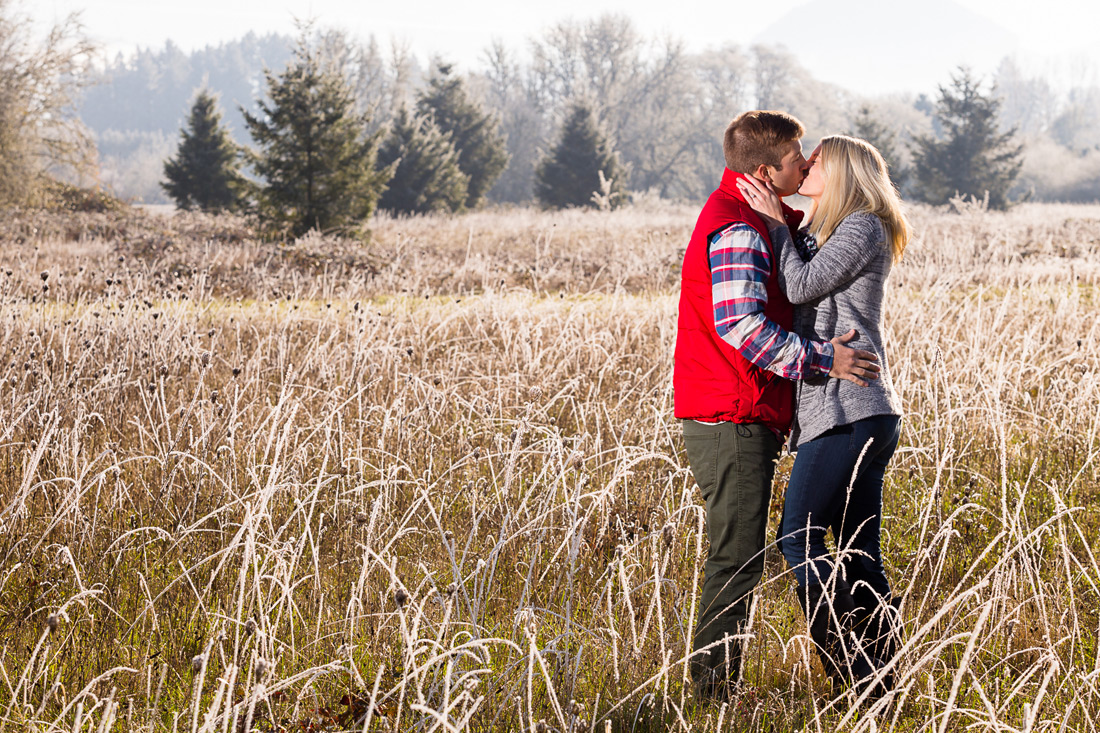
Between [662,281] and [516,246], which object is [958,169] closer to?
[516,246]

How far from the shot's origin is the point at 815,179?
221 centimetres

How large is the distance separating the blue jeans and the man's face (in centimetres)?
70

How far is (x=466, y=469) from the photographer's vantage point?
3945 mm

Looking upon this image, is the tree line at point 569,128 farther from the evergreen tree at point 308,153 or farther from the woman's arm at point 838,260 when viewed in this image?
the woman's arm at point 838,260

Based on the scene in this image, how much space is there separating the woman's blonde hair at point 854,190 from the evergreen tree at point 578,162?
94.9 feet

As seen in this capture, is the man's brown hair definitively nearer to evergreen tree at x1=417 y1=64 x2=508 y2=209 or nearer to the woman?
the woman

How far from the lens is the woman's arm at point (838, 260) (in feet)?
6.70

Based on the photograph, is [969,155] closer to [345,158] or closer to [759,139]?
[345,158]

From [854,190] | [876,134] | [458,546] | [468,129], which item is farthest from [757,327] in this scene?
[876,134]

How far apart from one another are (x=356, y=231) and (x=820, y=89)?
5031 centimetres

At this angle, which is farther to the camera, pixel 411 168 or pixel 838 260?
pixel 411 168

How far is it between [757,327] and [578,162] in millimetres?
29883

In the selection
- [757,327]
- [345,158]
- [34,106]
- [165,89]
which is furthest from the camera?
[165,89]

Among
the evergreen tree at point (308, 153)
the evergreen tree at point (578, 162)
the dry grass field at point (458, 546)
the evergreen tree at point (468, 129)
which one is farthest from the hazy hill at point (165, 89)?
the dry grass field at point (458, 546)
